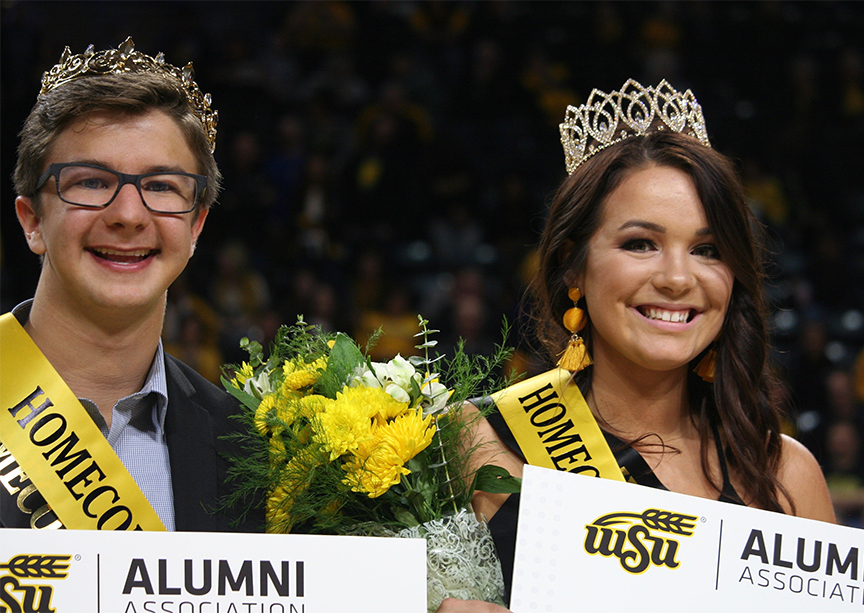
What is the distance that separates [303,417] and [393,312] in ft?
13.0

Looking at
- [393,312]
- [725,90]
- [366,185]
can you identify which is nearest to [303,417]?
[393,312]

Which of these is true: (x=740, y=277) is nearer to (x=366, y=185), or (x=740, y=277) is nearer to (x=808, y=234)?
(x=366, y=185)

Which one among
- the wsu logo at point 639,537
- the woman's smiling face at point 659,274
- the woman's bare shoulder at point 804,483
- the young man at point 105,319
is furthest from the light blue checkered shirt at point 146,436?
the woman's bare shoulder at point 804,483

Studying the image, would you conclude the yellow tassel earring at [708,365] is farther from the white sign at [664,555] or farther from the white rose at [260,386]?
the white rose at [260,386]

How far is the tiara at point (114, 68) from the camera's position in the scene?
176cm

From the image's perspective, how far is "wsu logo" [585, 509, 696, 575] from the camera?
1.56 metres

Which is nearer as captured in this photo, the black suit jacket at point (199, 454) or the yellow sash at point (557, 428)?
the black suit jacket at point (199, 454)

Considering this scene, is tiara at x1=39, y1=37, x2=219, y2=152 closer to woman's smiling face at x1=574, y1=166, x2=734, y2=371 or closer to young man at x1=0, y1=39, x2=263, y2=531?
young man at x1=0, y1=39, x2=263, y2=531

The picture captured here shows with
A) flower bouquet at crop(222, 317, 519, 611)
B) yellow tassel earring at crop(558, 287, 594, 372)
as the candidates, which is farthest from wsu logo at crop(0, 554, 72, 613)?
yellow tassel earring at crop(558, 287, 594, 372)

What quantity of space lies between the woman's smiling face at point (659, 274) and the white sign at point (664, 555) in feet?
1.22

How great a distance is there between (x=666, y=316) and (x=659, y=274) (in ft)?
0.30

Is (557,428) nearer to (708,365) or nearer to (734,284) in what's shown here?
(708,365)

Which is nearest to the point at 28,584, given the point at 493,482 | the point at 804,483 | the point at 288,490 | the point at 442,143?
the point at 288,490

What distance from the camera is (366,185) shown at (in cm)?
629
